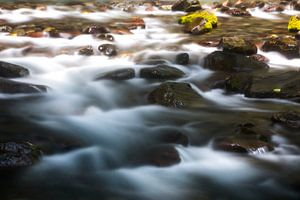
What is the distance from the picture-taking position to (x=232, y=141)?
5785 millimetres

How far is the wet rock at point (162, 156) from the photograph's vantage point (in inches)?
209

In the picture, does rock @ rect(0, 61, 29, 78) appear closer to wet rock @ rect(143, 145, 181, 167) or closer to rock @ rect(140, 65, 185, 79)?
rock @ rect(140, 65, 185, 79)

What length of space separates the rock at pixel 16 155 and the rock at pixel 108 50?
627cm

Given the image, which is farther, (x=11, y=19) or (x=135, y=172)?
(x=11, y=19)

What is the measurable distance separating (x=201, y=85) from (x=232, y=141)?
3.27 metres

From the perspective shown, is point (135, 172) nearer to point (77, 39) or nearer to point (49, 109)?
point (49, 109)

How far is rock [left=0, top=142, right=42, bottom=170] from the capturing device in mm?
4762

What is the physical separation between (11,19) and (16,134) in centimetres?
1103

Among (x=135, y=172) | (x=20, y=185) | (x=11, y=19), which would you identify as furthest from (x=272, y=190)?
(x=11, y=19)

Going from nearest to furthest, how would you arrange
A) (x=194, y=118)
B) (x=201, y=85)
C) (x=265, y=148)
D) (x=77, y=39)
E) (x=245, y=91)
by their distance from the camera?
1. (x=265, y=148)
2. (x=194, y=118)
3. (x=245, y=91)
4. (x=201, y=85)
5. (x=77, y=39)

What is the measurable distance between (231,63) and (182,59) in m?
1.44

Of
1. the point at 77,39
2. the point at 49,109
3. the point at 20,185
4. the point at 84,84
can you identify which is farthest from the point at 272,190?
the point at 77,39

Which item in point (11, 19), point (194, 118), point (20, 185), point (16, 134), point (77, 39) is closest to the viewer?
point (20, 185)

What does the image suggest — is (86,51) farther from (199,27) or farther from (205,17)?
(205,17)
